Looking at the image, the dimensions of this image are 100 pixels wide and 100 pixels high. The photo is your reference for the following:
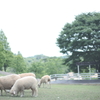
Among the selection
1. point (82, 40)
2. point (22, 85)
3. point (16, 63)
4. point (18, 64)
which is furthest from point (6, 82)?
Answer: point (18, 64)

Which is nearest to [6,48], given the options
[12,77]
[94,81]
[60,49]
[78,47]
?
[60,49]

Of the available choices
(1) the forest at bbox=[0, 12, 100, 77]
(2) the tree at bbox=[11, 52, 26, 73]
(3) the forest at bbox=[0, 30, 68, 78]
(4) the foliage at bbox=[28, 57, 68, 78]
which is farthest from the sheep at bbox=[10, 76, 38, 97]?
(4) the foliage at bbox=[28, 57, 68, 78]

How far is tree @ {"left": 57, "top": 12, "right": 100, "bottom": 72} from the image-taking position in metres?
31.2

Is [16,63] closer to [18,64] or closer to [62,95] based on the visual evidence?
[18,64]

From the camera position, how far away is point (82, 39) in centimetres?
3108

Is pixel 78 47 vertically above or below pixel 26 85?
above

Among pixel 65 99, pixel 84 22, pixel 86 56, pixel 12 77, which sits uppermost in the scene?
pixel 84 22

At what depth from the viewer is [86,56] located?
105ft

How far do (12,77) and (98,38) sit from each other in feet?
63.6

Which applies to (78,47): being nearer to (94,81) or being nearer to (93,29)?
(93,29)

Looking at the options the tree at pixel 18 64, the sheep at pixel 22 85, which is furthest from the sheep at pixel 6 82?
the tree at pixel 18 64

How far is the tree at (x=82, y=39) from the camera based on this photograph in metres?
31.2

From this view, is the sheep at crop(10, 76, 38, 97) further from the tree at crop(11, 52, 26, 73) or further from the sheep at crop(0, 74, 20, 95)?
the tree at crop(11, 52, 26, 73)

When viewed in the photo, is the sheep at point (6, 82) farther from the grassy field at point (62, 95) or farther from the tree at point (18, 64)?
the tree at point (18, 64)
